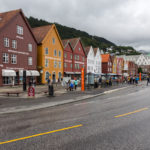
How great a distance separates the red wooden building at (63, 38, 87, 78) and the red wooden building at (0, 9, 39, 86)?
41.2 ft

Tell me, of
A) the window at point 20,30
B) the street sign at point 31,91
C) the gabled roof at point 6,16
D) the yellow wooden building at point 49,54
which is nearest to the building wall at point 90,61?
the yellow wooden building at point 49,54

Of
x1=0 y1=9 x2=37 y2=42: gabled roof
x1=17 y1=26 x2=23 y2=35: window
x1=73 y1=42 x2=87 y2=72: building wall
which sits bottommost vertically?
x1=73 y1=42 x2=87 y2=72: building wall

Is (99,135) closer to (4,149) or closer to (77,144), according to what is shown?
(77,144)

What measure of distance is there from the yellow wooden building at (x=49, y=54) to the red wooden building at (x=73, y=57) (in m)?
2.73

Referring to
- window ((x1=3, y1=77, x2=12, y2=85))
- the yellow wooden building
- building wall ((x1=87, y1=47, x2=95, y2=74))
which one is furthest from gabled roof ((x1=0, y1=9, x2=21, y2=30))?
building wall ((x1=87, y1=47, x2=95, y2=74))

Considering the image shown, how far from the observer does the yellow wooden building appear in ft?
129

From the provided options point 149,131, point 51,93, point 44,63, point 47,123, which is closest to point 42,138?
point 47,123

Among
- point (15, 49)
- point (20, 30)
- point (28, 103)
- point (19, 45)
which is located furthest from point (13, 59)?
point (28, 103)

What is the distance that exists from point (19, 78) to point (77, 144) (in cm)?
3044

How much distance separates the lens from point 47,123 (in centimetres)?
740

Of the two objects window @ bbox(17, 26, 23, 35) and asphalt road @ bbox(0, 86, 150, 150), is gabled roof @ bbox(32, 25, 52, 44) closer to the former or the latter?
window @ bbox(17, 26, 23, 35)

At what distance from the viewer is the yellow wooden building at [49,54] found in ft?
129

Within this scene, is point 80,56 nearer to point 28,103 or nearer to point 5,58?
point 5,58

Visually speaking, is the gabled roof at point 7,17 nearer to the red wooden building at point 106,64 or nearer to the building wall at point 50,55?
the building wall at point 50,55
